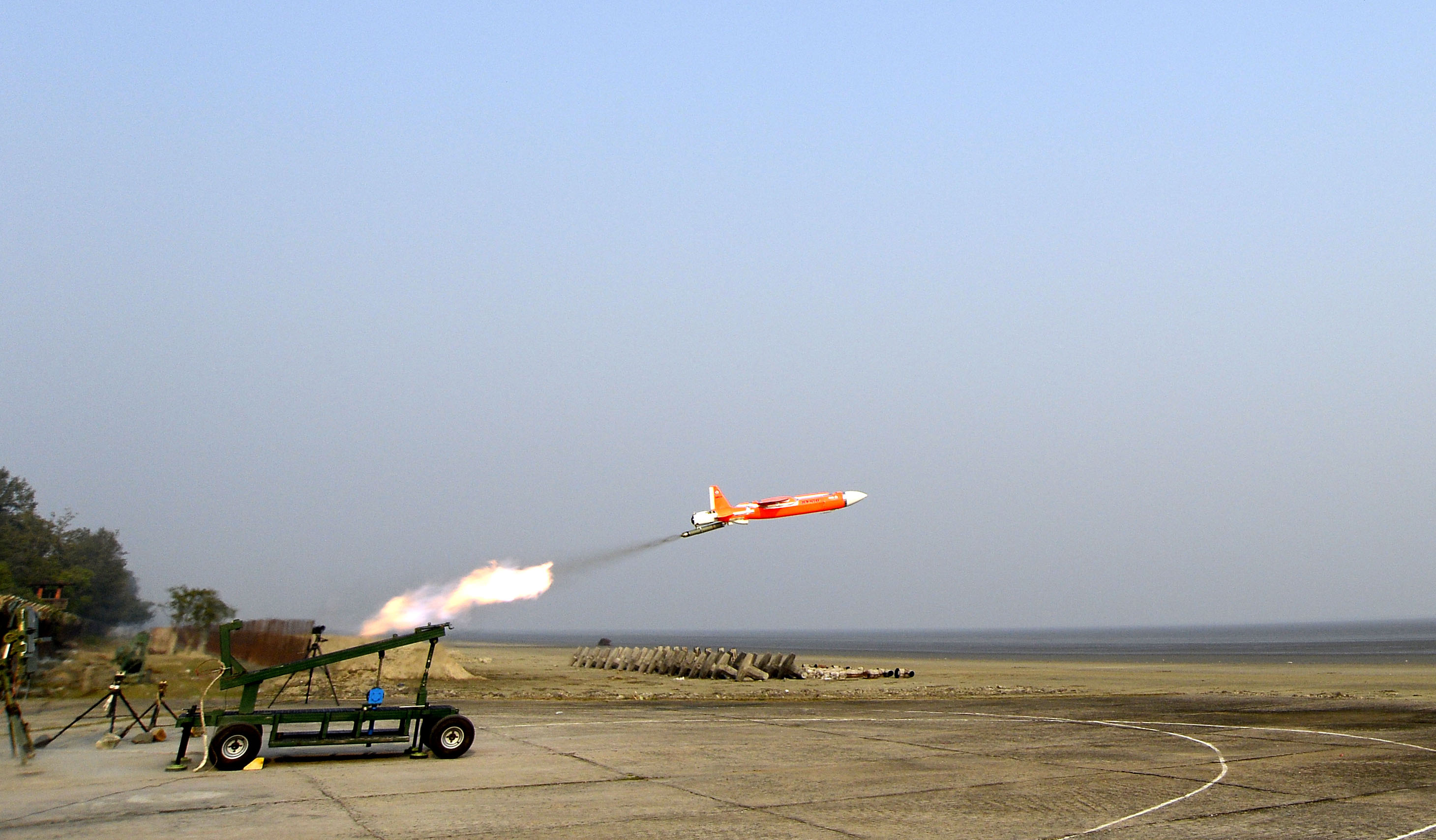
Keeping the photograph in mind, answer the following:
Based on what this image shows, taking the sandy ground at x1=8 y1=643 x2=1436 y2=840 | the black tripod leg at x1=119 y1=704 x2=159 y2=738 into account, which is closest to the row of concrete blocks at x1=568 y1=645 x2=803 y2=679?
the sandy ground at x1=8 y1=643 x2=1436 y2=840

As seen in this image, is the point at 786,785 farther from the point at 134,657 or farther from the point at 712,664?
the point at 712,664

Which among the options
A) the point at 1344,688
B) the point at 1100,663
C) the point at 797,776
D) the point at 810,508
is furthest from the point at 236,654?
the point at 1100,663

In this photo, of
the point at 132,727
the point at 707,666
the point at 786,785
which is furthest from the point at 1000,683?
the point at 132,727

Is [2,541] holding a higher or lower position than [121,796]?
higher

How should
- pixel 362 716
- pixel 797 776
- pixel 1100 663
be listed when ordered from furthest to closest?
pixel 1100 663 < pixel 362 716 < pixel 797 776

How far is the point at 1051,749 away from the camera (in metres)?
19.5

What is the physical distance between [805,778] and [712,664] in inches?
1238

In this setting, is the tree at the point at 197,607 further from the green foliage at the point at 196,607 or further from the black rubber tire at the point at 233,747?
the black rubber tire at the point at 233,747

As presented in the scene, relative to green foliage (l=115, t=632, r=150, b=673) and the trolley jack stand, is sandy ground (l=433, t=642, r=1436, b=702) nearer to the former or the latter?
green foliage (l=115, t=632, r=150, b=673)

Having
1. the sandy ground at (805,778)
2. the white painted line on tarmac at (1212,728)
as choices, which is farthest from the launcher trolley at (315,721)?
the white painted line on tarmac at (1212,728)

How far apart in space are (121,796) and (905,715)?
58.9ft

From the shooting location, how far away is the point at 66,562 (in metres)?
81.9

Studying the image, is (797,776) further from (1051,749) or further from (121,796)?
(121,796)

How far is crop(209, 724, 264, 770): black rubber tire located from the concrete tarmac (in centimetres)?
44
